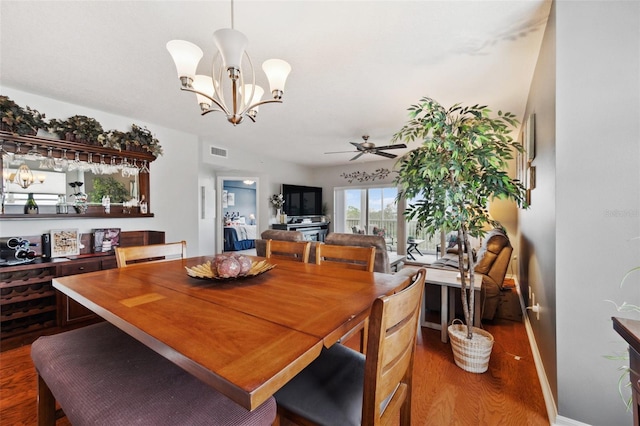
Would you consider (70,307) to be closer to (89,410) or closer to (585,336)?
(89,410)

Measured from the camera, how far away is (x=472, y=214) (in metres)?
2.02

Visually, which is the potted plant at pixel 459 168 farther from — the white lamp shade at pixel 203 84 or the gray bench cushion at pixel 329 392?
the white lamp shade at pixel 203 84

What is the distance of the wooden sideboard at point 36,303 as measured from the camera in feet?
7.90

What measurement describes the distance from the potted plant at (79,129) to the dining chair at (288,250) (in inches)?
103

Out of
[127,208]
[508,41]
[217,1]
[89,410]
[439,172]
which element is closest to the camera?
[89,410]

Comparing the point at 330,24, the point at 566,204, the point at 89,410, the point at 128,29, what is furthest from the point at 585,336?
the point at 128,29

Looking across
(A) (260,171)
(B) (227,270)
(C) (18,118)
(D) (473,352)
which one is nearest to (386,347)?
(B) (227,270)

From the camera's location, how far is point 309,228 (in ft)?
22.6

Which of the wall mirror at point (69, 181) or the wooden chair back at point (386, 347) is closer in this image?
the wooden chair back at point (386, 347)

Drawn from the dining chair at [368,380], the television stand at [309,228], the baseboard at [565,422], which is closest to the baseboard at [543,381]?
the baseboard at [565,422]

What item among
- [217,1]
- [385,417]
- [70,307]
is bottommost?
[70,307]

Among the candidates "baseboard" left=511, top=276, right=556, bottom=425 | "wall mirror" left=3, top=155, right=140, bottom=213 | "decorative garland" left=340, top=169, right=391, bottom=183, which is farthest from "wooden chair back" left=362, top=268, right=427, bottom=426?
"decorative garland" left=340, top=169, right=391, bottom=183

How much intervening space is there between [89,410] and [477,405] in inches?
77.8

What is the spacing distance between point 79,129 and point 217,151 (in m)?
2.14
